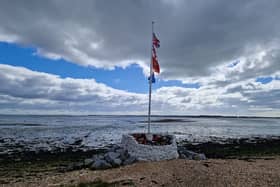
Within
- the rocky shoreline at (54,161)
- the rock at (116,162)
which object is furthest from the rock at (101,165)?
the rock at (116,162)

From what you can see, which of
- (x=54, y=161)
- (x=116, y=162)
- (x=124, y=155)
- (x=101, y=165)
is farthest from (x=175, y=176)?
(x=54, y=161)

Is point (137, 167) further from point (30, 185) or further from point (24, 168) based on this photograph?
point (24, 168)

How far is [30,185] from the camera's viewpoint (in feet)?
33.4

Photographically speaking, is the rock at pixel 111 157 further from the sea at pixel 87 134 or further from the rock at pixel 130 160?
the sea at pixel 87 134

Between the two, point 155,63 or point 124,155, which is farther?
point 155,63

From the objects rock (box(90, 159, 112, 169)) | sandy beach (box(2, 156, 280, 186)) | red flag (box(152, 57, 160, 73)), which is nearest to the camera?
sandy beach (box(2, 156, 280, 186))

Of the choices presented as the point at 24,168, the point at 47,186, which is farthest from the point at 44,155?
the point at 47,186

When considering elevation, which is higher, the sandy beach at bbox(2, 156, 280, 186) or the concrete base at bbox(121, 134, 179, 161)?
the concrete base at bbox(121, 134, 179, 161)

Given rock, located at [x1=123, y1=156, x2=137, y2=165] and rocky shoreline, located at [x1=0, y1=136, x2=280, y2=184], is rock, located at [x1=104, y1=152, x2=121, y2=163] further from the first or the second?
rock, located at [x1=123, y1=156, x2=137, y2=165]

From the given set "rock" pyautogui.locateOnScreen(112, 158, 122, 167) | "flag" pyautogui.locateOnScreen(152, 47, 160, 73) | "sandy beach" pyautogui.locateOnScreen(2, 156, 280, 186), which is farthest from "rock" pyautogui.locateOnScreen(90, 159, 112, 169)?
"flag" pyautogui.locateOnScreen(152, 47, 160, 73)

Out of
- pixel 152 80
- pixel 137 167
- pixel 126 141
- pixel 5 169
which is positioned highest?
pixel 152 80

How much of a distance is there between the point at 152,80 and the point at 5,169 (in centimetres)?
978

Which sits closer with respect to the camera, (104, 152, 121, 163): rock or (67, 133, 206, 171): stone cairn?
(67, 133, 206, 171): stone cairn

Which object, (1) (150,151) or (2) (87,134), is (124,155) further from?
(2) (87,134)
